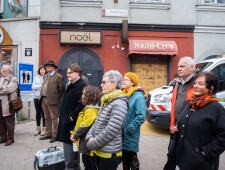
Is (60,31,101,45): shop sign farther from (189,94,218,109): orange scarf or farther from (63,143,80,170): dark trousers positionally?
(189,94,218,109): orange scarf

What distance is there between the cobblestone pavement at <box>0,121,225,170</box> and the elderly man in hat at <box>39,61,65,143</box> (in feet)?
1.13

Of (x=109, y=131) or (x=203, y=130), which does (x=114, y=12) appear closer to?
(x=109, y=131)

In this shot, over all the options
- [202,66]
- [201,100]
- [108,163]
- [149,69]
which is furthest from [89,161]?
[149,69]

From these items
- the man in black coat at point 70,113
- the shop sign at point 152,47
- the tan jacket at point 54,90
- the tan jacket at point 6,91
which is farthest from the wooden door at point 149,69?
the man in black coat at point 70,113

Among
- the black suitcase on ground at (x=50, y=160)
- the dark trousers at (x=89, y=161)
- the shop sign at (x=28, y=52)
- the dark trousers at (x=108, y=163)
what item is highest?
the shop sign at (x=28, y=52)

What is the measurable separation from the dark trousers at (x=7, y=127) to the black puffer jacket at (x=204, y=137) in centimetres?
466

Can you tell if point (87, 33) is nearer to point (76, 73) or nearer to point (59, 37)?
point (59, 37)

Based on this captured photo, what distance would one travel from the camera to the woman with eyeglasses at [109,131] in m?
3.06

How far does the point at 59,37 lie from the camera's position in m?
11.2

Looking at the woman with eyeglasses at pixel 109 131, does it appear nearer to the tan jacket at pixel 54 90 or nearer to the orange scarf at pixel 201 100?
the orange scarf at pixel 201 100

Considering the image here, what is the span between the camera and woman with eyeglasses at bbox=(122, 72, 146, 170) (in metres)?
3.92

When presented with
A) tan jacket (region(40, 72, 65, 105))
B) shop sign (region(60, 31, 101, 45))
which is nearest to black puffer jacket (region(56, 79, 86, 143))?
tan jacket (region(40, 72, 65, 105))

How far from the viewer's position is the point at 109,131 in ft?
9.97

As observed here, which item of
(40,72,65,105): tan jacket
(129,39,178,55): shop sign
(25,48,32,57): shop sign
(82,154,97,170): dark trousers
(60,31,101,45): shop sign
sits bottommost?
(82,154,97,170): dark trousers
